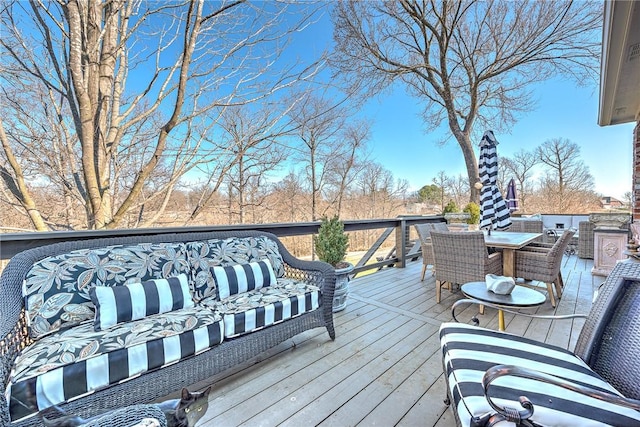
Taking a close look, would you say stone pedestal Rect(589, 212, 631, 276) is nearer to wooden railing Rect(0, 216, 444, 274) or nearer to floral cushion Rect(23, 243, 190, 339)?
wooden railing Rect(0, 216, 444, 274)

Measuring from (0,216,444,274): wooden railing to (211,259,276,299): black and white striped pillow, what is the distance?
75cm

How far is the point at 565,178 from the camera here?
42.2 ft

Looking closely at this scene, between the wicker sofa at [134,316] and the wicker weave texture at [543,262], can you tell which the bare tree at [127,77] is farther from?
the wicker weave texture at [543,262]

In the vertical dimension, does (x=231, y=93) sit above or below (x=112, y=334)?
above

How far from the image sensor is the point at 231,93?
4258mm

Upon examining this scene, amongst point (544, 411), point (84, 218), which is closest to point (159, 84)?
point (84, 218)

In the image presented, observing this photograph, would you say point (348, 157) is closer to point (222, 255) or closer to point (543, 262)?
point (543, 262)

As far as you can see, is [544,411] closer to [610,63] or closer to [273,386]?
[273,386]

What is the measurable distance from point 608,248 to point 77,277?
692cm

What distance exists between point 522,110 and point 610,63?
22.4ft

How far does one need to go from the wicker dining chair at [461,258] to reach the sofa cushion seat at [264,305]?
173 cm

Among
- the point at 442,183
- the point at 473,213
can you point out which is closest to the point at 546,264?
the point at 473,213

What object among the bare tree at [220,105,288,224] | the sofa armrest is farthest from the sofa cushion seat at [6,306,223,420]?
the bare tree at [220,105,288,224]

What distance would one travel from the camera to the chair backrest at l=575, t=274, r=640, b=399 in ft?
A: 4.08
